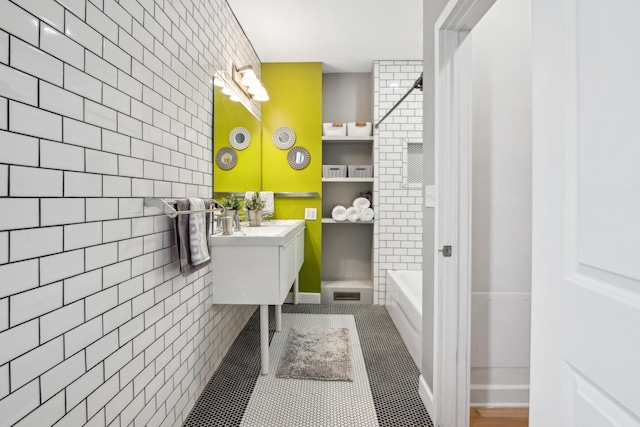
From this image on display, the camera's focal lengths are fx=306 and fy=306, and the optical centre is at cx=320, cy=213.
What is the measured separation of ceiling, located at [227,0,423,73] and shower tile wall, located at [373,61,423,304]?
240mm

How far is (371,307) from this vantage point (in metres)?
3.45

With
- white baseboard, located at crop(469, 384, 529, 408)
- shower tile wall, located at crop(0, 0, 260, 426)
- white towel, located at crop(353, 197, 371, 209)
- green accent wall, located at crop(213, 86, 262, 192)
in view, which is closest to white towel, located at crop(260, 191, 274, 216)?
green accent wall, located at crop(213, 86, 262, 192)

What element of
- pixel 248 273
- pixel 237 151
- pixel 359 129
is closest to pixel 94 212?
pixel 248 273

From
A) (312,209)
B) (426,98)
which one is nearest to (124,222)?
(426,98)

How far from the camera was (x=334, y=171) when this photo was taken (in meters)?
3.54

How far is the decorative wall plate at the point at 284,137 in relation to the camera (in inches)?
139

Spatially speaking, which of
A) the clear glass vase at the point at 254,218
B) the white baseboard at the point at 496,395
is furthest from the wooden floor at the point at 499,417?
the clear glass vase at the point at 254,218

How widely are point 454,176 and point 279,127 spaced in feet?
8.01

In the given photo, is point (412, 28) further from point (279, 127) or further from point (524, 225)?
point (524, 225)

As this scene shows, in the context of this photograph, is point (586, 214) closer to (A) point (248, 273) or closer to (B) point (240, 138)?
(A) point (248, 273)

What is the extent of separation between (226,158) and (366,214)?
1706 mm

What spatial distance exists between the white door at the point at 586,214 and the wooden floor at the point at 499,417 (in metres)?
1.17

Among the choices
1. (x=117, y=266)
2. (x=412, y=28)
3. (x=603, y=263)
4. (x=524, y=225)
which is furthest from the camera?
(x=412, y=28)

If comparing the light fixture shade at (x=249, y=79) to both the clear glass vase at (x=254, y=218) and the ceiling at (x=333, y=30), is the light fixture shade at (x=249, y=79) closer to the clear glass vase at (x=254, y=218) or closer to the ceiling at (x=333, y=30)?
the ceiling at (x=333, y=30)
